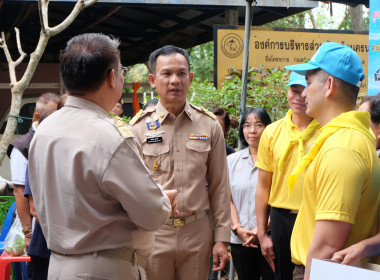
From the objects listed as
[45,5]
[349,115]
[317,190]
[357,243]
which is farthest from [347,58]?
[45,5]

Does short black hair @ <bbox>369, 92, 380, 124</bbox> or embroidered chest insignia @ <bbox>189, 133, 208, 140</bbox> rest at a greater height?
short black hair @ <bbox>369, 92, 380, 124</bbox>

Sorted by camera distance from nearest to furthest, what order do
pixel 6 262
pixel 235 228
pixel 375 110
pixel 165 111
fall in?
pixel 375 110
pixel 165 111
pixel 6 262
pixel 235 228

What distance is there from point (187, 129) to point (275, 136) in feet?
2.02

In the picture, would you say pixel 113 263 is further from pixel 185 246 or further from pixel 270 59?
pixel 270 59

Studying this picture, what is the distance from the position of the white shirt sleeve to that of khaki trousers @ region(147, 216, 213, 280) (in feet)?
4.39

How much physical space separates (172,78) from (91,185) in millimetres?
1349

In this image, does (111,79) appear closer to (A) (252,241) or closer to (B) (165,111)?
(B) (165,111)

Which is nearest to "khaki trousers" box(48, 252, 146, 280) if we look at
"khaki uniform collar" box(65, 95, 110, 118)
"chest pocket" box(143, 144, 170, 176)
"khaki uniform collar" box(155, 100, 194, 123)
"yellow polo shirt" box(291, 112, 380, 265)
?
"khaki uniform collar" box(65, 95, 110, 118)

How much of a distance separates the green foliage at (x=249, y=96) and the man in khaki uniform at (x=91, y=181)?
3.59 metres

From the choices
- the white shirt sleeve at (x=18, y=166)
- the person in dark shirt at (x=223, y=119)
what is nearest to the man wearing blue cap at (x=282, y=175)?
the person in dark shirt at (x=223, y=119)

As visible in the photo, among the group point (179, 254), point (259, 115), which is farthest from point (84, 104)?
point (259, 115)

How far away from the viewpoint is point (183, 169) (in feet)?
10.7

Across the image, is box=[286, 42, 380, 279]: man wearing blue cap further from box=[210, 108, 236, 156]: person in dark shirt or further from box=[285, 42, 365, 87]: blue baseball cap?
box=[210, 108, 236, 156]: person in dark shirt

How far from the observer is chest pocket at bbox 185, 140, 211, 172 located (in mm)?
3291
